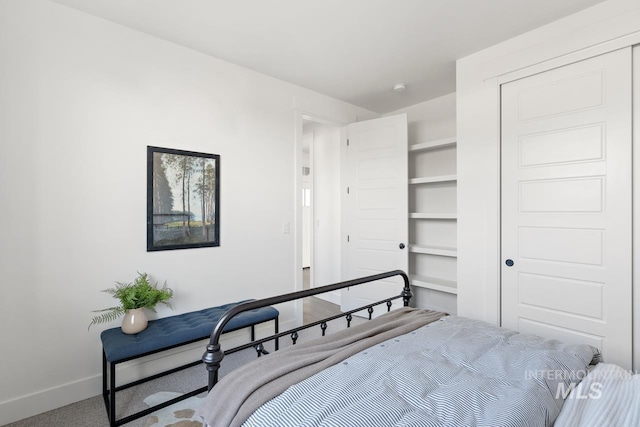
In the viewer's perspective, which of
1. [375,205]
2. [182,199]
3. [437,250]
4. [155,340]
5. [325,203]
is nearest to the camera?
[155,340]

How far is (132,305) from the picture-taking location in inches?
78.2

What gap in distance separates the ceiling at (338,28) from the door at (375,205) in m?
0.72

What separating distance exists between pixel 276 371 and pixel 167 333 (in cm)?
123

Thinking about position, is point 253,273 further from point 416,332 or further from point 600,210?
point 600,210

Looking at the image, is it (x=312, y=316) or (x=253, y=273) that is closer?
(x=253, y=273)

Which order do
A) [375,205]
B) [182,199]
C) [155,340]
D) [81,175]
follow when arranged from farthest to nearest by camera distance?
[375,205] < [182,199] < [81,175] < [155,340]

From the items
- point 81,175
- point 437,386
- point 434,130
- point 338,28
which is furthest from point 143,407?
point 434,130

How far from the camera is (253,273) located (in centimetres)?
292

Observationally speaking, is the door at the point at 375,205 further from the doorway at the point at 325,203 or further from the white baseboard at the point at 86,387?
the white baseboard at the point at 86,387

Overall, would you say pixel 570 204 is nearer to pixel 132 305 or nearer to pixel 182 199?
pixel 182 199

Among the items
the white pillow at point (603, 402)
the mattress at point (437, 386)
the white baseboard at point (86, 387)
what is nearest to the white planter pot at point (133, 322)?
the white baseboard at point (86, 387)

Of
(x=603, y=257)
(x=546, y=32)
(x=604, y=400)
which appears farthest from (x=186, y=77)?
(x=603, y=257)

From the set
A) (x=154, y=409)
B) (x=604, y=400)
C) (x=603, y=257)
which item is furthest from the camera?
(x=603, y=257)

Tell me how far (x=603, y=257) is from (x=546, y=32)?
1.66 meters
